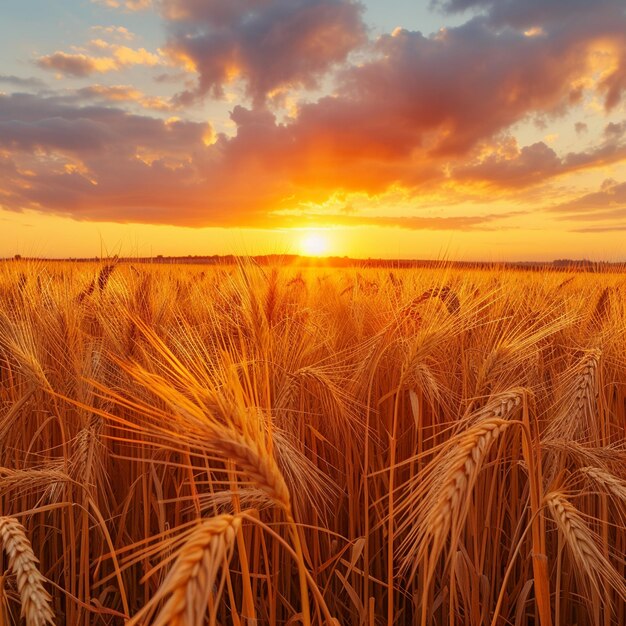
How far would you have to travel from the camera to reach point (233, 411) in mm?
792

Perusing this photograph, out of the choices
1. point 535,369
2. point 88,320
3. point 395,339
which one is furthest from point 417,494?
point 88,320

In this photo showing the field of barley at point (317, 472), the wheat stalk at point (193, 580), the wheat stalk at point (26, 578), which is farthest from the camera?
the field of barley at point (317, 472)

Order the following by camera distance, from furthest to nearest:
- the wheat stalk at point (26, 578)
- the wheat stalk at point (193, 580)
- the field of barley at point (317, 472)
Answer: the field of barley at point (317, 472)
the wheat stalk at point (26, 578)
the wheat stalk at point (193, 580)

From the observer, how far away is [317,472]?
1.71 m

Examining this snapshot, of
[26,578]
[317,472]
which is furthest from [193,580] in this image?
[317,472]

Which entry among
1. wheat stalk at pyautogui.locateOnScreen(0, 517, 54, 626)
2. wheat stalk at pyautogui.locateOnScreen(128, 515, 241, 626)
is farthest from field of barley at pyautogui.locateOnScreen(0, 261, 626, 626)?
wheat stalk at pyautogui.locateOnScreen(128, 515, 241, 626)

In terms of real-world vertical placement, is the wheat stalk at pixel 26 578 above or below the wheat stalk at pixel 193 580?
below

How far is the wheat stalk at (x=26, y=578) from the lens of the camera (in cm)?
93

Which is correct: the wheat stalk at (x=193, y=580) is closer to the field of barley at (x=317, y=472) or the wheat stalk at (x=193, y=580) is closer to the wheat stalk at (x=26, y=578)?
the field of barley at (x=317, y=472)

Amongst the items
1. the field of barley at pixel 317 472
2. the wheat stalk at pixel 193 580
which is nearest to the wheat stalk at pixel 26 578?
the field of barley at pixel 317 472

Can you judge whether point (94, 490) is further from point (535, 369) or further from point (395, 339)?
point (535, 369)

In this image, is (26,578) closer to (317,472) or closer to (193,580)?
(193,580)

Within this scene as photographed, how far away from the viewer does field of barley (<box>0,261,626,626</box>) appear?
1.16 m

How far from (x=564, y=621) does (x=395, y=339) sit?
1157 millimetres
